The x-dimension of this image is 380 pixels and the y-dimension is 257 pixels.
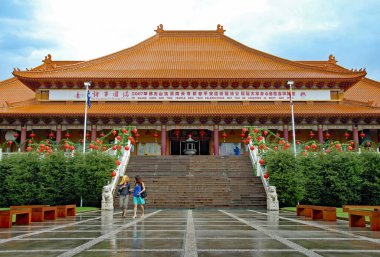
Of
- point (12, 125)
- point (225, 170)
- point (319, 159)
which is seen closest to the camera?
point (319, 159)

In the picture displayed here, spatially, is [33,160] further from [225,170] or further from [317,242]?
[317,242]

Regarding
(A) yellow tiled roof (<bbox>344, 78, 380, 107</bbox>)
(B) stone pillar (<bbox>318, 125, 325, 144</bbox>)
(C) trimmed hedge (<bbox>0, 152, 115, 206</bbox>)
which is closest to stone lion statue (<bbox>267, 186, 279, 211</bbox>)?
(C) trimmed hedge (<bbox>0, 152, 115, 206</bbox>)

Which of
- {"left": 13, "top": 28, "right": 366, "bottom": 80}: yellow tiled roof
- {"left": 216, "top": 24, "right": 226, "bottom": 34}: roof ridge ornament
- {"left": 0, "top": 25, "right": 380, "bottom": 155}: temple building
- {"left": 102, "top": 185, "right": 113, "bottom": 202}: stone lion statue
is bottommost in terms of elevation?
{"left": 102, "top": 185, "right": 113, "bottom": 202}: stone lion statue

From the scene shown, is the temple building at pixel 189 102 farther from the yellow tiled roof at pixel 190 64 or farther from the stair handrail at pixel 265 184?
the stair handrail at pixel 265 184

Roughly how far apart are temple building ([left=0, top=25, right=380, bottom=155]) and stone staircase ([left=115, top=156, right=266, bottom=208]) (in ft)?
15.1

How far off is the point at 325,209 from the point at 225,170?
10797 millimetres

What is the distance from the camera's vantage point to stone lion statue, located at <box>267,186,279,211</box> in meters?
16.0

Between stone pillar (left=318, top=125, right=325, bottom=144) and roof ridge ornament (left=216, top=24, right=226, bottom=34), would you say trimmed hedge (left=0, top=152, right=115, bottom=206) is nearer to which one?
stone pillar (left=318, top=125, right=325, bottom=144)

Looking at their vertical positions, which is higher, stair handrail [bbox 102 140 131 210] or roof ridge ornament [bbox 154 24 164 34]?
roof ridge ornament [bbox 154 24 164 34]

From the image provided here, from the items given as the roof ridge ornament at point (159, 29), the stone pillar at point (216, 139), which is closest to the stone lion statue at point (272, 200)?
the stone pillar at point (216, 139)

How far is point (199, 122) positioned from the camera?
92.4 feet

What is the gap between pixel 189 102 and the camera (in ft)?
97.8

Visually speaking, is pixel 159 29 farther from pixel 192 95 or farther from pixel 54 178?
pixel 54 178

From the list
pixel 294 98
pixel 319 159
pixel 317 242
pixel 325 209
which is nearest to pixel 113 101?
pixel 294 98
